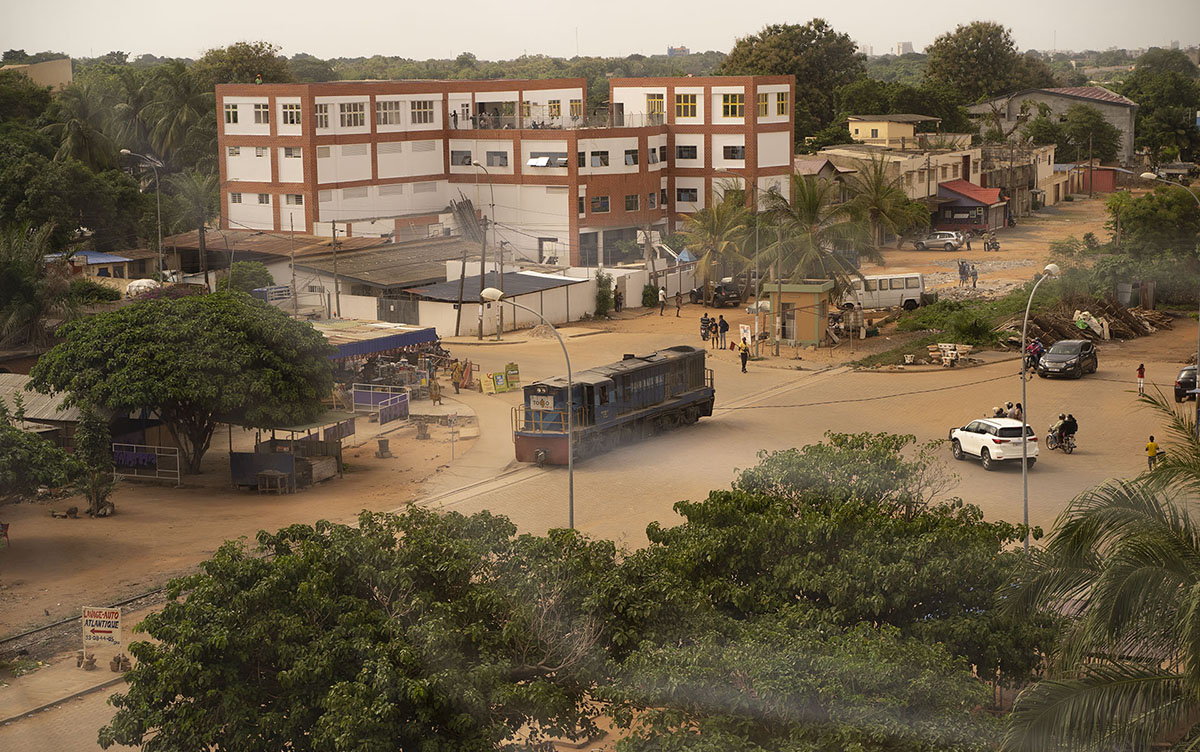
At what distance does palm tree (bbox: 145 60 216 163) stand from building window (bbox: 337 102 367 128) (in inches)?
840

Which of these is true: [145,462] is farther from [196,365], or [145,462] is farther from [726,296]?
[726,296]

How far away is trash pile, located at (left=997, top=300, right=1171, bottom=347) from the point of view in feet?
156

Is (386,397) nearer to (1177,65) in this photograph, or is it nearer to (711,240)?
(711,240)

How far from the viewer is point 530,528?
91.9 feet

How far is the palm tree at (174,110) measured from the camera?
86438mm

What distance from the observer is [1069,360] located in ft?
139

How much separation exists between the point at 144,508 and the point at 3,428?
427cm

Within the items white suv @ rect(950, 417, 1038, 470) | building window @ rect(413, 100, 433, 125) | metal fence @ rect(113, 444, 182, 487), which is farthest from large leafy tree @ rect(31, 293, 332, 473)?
building window @ rect(413, 100, 433, 125)

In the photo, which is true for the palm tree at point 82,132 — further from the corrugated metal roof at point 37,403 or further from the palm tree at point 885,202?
the palm tree at point 885,202

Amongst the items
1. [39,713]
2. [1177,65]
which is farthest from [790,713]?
[1177,65]

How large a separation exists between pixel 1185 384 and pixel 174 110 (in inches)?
2659

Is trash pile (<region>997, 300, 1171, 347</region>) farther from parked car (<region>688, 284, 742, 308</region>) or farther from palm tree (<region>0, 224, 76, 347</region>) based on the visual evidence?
palm tree (<region>0, 224, 76, 347</region>)

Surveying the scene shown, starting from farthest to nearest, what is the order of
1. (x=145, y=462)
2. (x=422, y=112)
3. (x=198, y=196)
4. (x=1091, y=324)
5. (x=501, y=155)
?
1. (x=198, y=196)
2. (x=422, y=112)
3. (x=501, y=155)
4. (x=1091, y=324)
5. (x=145, y=462)

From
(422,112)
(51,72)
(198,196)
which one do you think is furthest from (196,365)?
(51,72)
